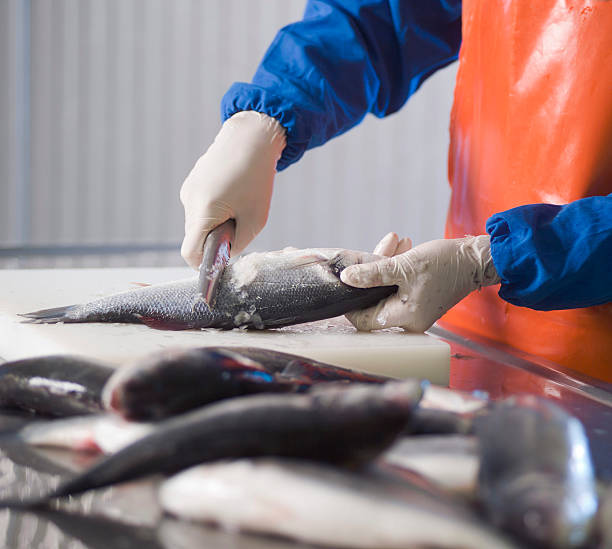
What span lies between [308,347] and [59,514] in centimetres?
71

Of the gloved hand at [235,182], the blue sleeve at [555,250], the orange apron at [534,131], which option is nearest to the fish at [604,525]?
the blue sleeve at [555,250]

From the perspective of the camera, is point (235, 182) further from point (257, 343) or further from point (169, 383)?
point (169, 383)

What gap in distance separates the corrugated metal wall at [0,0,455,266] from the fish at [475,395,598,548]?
405 cm

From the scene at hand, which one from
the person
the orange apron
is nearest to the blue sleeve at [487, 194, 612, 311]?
the person

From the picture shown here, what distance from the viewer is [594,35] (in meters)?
1.56

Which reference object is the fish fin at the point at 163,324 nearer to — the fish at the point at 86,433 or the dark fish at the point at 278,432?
the fish at the point at 86,433

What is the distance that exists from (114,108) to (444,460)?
4905mm

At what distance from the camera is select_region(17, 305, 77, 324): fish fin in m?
1.37

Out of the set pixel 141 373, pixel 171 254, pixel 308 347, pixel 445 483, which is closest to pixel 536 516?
pixel 445 483

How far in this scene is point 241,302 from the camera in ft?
4.60

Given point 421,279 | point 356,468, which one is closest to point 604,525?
point 356,468

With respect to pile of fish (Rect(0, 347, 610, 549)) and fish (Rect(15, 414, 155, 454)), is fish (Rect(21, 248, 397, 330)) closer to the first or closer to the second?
fish (Rect(15, 414, 155, 454))

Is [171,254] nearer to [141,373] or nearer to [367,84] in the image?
[367,84]

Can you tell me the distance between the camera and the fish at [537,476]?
0.46m
